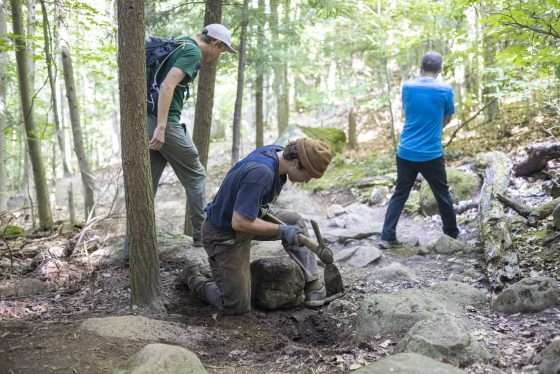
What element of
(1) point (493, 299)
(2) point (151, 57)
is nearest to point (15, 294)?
(2) point (151, 57)

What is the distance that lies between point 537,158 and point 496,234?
348 cm

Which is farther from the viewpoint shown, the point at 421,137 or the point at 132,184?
the point at 421,137

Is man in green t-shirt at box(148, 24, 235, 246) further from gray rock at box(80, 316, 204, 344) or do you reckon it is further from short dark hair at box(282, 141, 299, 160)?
gray rock at box(80, 316, 204, 344)

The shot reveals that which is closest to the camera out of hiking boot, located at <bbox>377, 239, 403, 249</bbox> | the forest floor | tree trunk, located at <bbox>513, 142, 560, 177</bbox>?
the forest floor

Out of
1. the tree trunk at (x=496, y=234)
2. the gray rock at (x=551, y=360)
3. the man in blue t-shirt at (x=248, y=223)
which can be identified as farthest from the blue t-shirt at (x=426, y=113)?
the gray rock at (x=551, y=360)

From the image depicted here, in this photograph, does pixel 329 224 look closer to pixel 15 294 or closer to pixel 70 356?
pixel 15 294

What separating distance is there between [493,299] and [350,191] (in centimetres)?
729

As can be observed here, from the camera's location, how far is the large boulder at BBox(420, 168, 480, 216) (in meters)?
8.61

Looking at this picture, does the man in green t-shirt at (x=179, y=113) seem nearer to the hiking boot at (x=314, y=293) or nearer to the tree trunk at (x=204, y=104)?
the tree trunk at (x=204, y=104)

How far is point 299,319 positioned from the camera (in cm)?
461

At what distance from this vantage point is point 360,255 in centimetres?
638

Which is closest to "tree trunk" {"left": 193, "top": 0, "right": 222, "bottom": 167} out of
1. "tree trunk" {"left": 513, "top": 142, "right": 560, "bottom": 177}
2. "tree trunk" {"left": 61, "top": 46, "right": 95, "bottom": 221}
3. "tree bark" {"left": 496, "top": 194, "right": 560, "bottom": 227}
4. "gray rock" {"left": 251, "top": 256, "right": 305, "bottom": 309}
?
"gray rock" {"left": 251, "top": 256, "right": 305, "bottom": 309}

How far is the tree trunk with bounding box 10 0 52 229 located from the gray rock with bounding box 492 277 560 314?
7.43 metres

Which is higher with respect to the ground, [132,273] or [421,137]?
[421,137]
